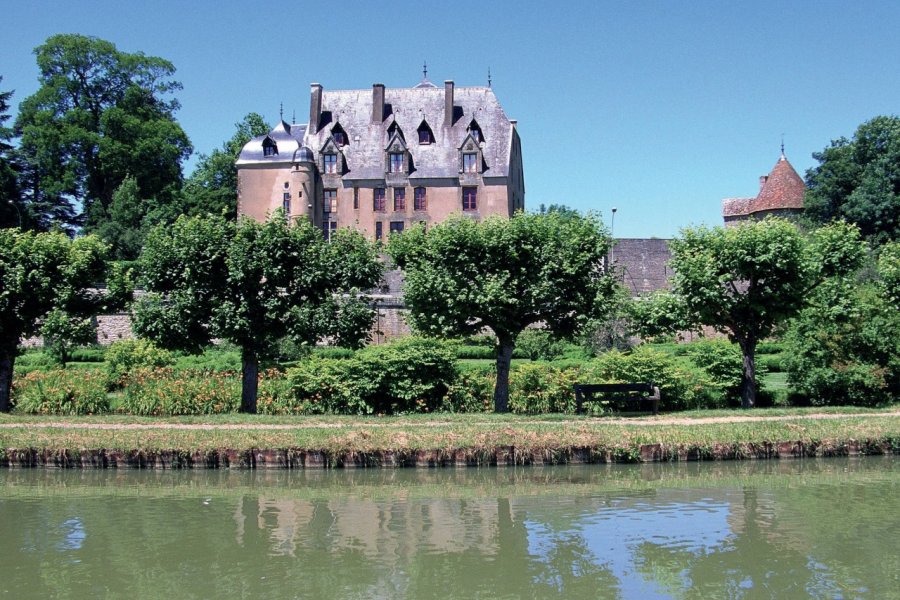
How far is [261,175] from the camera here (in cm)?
6009

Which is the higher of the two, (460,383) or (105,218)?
(105,218)

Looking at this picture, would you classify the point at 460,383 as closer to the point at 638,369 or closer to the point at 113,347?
the point at 638,369

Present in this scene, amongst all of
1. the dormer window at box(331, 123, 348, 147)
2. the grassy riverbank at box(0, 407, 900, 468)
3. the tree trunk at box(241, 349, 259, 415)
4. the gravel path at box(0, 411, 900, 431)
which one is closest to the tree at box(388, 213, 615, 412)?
the gravel path at box(0, 411, 900, 431)

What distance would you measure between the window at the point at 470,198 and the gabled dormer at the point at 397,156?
170 inches

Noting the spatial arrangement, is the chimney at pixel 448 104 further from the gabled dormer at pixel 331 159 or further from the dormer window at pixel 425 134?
the gabled dormer at pixel 331 159

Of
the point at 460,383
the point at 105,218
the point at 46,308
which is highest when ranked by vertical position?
the point at 105,218

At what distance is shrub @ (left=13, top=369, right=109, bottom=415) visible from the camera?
954 inches

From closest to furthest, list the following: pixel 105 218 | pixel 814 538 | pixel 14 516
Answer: pixel 814 538 → pixel 14 516 → pixel 105 218

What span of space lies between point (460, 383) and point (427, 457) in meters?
7.23

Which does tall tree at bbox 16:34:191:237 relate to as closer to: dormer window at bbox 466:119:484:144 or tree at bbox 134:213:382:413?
dormer window at bbox 466:119:484:144

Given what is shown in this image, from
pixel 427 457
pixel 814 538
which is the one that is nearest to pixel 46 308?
pixel 427 457

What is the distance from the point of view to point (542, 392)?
2519 centimetres

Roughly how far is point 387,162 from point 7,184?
2406cm

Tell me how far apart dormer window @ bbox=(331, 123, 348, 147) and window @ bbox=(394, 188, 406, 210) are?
5.26 m
